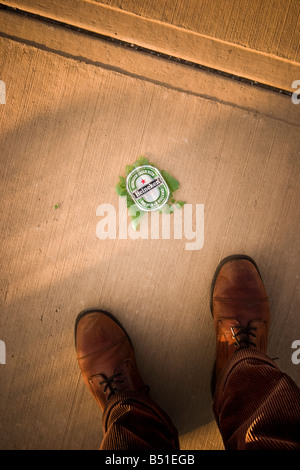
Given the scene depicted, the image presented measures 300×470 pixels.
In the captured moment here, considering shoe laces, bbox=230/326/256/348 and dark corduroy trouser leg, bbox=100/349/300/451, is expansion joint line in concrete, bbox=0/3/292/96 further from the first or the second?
dark corduroy trouser leg, bbox=100/349/300/451

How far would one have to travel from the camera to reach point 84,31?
5.40ft

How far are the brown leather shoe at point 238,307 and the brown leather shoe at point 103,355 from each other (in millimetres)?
492

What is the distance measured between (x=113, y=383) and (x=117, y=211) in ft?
3.12

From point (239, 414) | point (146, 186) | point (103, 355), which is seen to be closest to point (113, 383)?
point (103, 355)

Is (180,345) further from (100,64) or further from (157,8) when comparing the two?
(157,8)

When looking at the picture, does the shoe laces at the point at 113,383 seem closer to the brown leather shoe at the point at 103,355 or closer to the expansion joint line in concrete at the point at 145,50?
the brown leather shoe at the point at 103,355

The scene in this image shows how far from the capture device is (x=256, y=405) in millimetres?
1239

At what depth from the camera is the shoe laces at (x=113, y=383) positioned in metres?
1.62

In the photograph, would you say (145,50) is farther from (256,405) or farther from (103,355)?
(256,405)

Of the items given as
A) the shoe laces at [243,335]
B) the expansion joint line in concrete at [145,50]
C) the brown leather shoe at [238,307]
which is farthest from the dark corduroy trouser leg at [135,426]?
the expansion joint line in concrete at [145,50]
